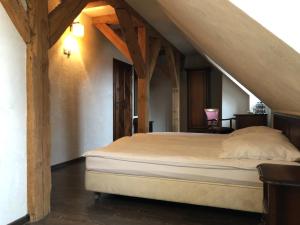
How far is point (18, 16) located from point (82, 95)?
268 centimetres

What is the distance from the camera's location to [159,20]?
4586 millimetres

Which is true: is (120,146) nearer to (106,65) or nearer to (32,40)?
(32,40)

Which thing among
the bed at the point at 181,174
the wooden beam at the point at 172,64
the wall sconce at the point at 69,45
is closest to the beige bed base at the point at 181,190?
the bed at the point at 181,174

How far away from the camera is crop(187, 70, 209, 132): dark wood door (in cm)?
685

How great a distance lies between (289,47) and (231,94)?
502 cm

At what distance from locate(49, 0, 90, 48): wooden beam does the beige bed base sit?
147 centimetres

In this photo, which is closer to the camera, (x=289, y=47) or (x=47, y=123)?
(x=289, y=47)

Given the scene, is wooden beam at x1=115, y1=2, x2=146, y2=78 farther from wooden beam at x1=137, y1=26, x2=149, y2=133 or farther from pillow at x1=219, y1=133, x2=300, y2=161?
pillow at x1=219, y1=133, x2=300, y2=161

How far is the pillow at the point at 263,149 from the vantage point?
2168 millimetres

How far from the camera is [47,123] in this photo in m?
2.41

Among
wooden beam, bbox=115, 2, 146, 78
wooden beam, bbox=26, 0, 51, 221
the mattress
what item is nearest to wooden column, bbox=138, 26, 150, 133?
wooden beam, bbox=115, 2, 146, 78

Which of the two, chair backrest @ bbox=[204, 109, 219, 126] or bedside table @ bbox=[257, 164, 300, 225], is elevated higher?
chair backrest @ bbox=[204, 109, 219, 126]

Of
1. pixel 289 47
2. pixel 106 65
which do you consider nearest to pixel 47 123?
pixel 289 47

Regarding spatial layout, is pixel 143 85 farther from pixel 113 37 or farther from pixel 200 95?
pixel 200 95
